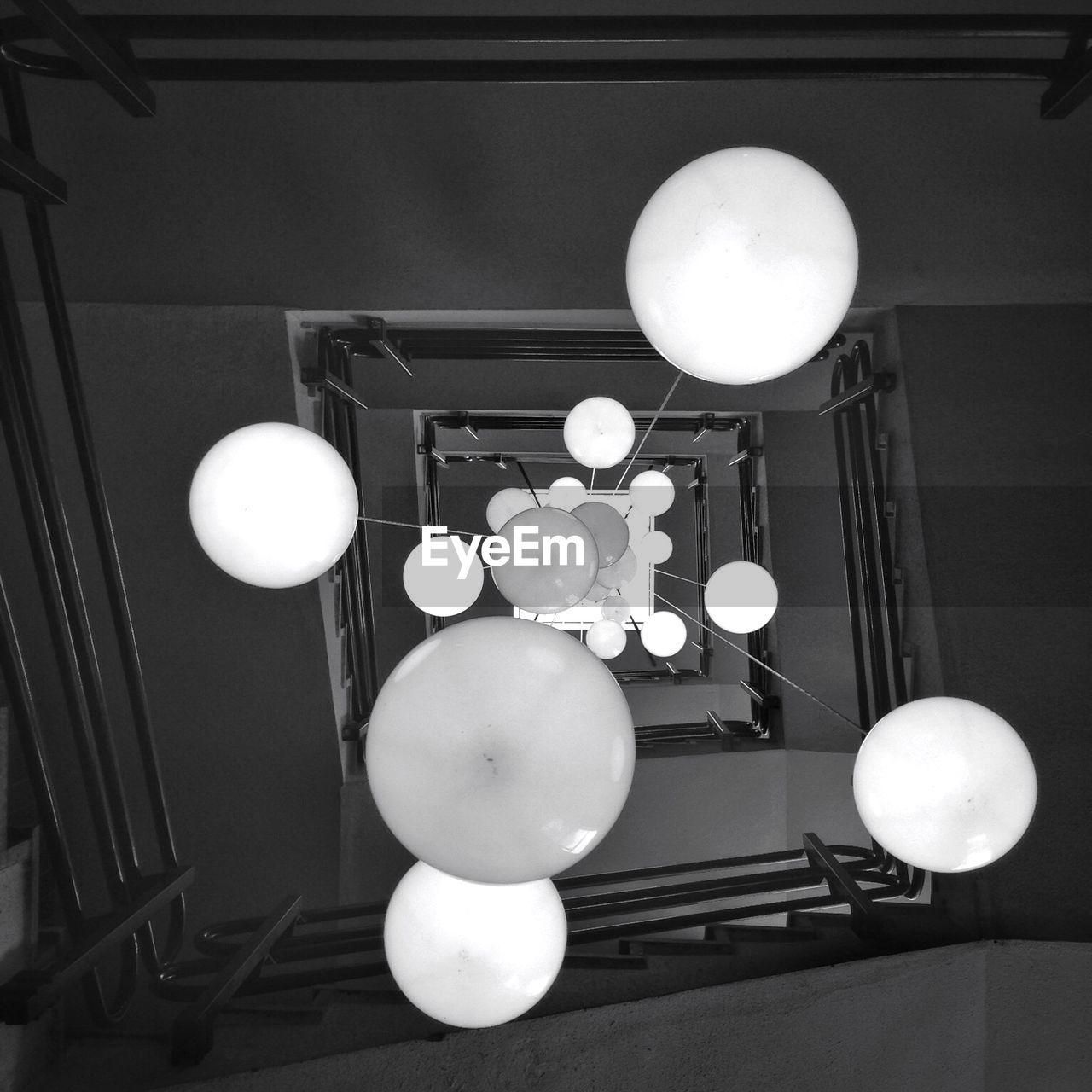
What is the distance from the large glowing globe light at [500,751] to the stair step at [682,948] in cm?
137

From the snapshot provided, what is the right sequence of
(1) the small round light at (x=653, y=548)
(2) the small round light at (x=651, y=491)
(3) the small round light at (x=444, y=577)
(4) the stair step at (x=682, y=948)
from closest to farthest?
(4) the stair step at (x=682, y=948) → (3) the small round light at (x=444, y=577) → (2) the small round light at (x=651, y=491) → (1) the small round light at (x=653, y=548)

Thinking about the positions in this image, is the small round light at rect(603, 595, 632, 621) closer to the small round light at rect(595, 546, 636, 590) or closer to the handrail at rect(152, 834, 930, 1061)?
the small round light at rect(595, 546, 636, 590)

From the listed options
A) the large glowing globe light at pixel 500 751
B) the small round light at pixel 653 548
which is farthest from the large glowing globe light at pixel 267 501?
the small round light at pixel 653 548

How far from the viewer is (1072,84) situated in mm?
1706

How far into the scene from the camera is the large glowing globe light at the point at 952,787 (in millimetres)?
1388

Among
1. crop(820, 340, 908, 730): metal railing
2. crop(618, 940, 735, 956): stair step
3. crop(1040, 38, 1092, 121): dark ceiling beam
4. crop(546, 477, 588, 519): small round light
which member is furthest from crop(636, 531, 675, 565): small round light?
crop(1040, 38, 1092, 121): dark ceiling beam

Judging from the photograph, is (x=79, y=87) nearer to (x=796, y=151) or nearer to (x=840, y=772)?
(x=796, y=151)

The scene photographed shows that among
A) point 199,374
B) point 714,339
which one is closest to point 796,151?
point 714,339

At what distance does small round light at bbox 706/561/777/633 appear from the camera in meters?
2.99

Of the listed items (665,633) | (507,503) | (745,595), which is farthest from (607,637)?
(745,595)

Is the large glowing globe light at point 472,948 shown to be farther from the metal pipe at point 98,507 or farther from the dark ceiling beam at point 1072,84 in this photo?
the dark ceiling beam at point 1072,84

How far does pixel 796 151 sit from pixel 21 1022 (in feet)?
10.3

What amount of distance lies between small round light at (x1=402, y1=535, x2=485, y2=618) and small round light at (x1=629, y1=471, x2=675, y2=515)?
1426mm

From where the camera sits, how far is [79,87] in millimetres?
2355
